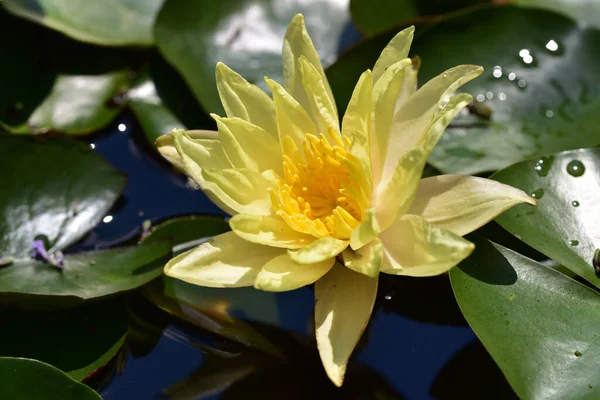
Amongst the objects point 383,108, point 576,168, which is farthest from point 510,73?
point 383,108

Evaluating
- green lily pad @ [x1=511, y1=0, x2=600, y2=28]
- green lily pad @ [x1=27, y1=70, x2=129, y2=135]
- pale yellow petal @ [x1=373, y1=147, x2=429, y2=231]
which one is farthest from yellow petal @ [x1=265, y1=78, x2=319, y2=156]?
green lily pad @ [x1=511, y1=0, x2=600, y2=28]

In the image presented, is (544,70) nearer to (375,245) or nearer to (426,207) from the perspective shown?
(426,207)

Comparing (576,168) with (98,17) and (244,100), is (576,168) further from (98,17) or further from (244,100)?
(98,17)

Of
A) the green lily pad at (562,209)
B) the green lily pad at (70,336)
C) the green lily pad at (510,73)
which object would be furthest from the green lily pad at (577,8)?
the green lily pad at (70,336)

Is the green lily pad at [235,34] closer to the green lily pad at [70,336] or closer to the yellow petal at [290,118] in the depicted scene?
the yellow petal at [290,118]

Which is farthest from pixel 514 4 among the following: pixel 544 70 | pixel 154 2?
pixel 154 2

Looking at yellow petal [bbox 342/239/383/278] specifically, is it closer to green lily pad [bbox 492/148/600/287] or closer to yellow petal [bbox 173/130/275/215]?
yellow petal [bbox 173/130/275/215]
